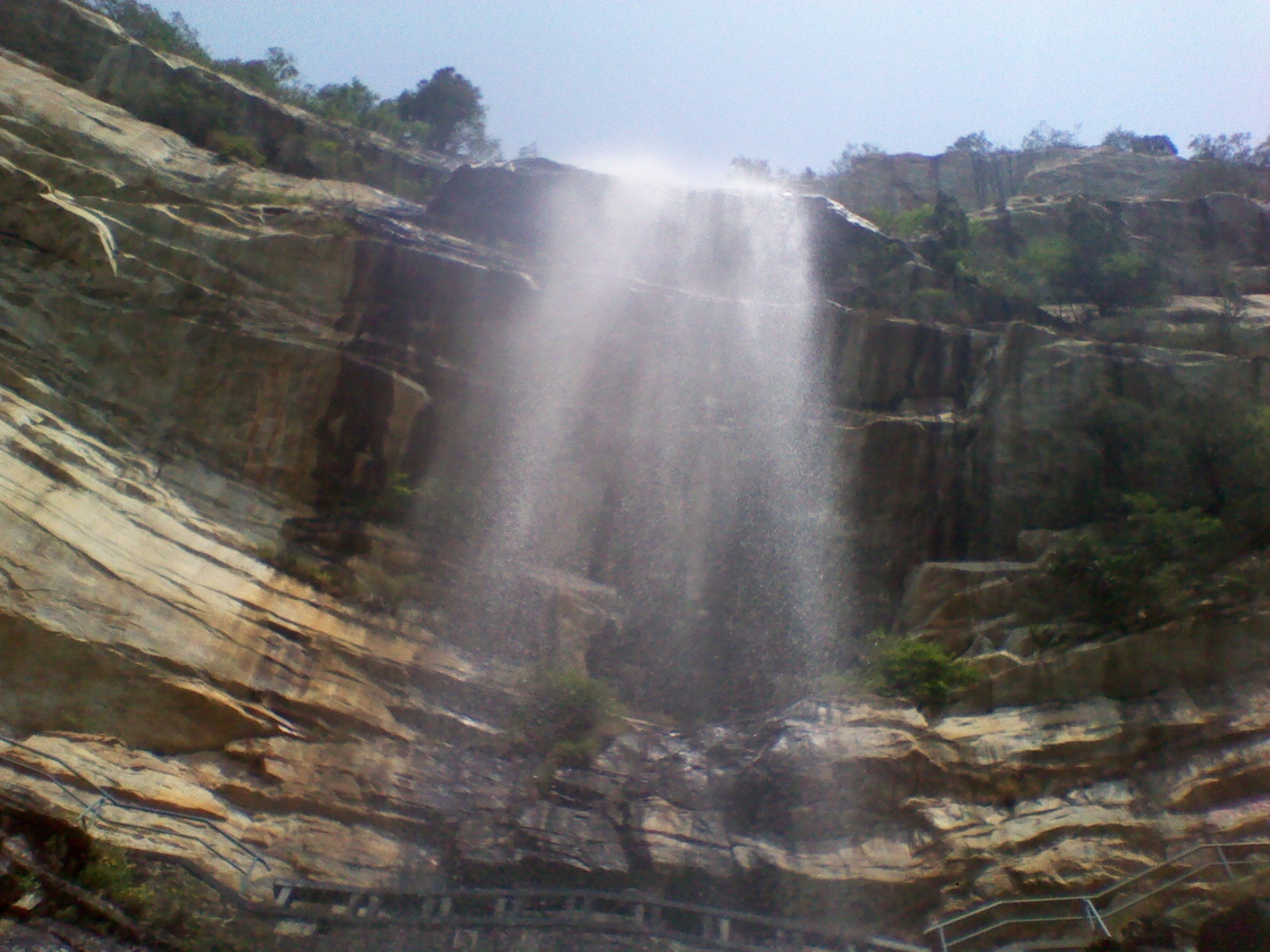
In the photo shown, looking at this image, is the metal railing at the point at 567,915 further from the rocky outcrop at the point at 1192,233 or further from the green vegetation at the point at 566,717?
the rocky outcrop at the point at 1192,233

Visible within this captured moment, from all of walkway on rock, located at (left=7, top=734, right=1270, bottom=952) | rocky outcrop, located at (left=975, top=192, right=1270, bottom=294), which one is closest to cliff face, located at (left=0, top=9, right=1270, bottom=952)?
walkway on rock, located at (left=7, top=734, right=1270, bottom=952)

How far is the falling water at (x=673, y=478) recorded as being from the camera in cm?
1592

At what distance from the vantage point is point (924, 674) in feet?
42.3

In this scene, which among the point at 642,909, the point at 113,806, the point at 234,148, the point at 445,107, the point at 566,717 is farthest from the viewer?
the point at 445,107

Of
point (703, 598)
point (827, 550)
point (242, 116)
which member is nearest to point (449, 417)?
point (703, 598)

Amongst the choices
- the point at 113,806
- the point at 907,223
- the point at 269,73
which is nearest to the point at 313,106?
the point at 269,73

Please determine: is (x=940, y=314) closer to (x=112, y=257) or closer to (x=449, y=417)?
(x=449, y=417)

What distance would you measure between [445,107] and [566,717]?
31.7 m

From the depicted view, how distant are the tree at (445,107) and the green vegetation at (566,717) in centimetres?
2971

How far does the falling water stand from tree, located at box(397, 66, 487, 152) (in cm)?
2105

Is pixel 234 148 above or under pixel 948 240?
under

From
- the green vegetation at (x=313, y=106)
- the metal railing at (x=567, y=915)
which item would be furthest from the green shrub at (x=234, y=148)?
the metal railing at (x=567, y=915)

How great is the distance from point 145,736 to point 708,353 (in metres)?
12.2

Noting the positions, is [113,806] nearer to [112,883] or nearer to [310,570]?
[112,883]
